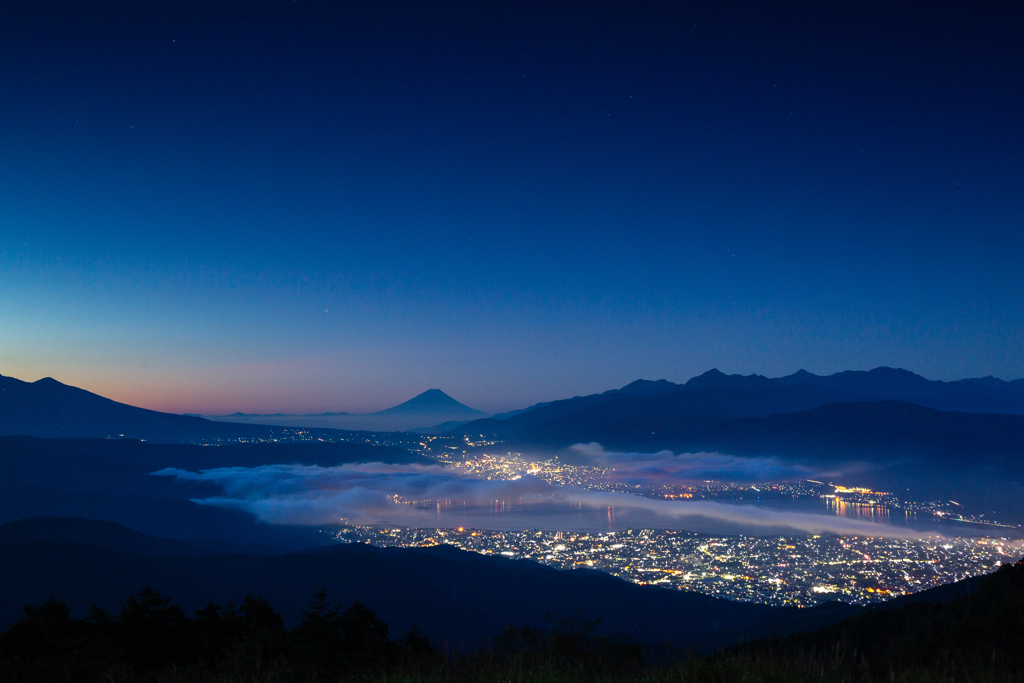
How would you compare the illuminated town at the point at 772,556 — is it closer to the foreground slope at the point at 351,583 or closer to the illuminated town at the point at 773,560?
the illuminated town at the point at 773,560

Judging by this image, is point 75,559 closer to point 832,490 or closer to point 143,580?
point 143,580

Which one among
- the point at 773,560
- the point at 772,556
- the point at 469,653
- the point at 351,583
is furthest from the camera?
the point at 351,583

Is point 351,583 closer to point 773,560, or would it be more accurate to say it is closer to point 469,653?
point 773,560

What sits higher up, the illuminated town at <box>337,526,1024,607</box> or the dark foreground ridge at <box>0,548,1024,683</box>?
the dark foreground ridge at <box>0,548,1024,683</box>

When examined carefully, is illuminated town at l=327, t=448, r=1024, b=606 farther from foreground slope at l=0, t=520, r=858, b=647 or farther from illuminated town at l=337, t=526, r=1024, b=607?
foreground slope at l=0, t=520, r=858, b=647

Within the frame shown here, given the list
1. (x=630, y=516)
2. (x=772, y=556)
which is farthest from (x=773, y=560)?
(x=630, y=516)

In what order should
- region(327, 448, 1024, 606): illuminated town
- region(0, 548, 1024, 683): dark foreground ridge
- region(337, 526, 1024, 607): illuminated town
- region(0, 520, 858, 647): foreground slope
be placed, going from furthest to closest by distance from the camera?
region(0, 520, 858, 647): foreground slope < region(327, 448, 1024, 606): illuminated town < region(337, 526, 1024, 607): illuminated town < region(0, 548, 1024, 683): dark foreground ridge

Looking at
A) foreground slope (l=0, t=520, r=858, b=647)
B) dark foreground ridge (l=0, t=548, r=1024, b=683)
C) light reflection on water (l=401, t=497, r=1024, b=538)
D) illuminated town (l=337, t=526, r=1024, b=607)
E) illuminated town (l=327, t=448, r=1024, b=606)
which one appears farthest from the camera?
light reflection on water (l=401, t=497, r=1024, b=538)

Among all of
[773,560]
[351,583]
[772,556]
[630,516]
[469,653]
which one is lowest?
[351,583]

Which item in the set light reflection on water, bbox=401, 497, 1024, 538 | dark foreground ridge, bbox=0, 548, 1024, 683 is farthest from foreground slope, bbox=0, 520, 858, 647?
dark foreground ridge, bbox=0, 548, 1024, 683
